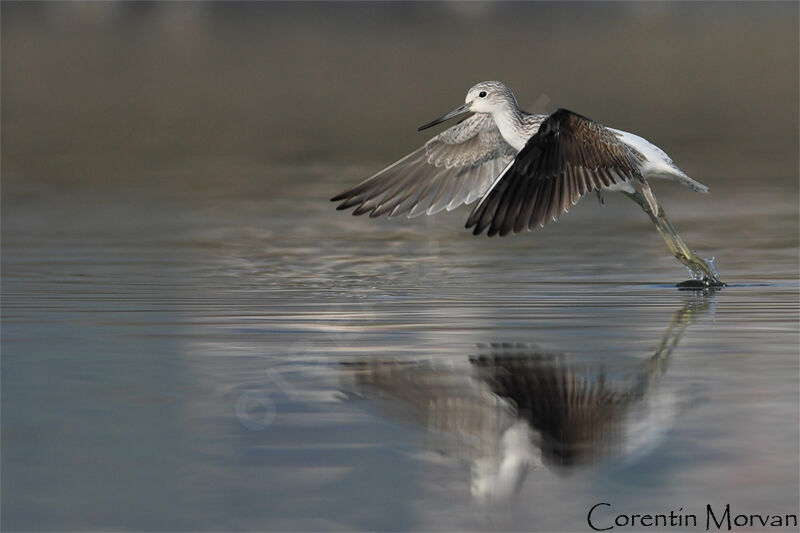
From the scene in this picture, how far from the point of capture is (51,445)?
6.87 meters

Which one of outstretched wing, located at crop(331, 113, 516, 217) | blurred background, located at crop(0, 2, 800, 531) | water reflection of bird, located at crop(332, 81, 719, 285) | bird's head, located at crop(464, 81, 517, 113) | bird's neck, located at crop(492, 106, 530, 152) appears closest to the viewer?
blurred background, located at crop(0, 2, 800, 531)

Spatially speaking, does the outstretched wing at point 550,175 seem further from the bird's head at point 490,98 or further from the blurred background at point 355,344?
the bird's head at point 490,98

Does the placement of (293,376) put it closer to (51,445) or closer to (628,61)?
(51,445)

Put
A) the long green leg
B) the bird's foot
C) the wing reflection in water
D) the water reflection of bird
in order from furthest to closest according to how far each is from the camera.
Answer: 1. the long green leg
2. the bird's foot
3. the water reflection of bird
4. the wing reflection in water

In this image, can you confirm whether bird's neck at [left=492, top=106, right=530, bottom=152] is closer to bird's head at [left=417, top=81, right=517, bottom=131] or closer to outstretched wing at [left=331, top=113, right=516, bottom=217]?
bird's head at [left=417, top=81, right=517, bottom=131]

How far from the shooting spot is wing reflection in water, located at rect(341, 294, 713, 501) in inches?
261

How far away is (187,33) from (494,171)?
40.1 metres

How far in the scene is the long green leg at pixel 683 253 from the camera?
12.5m

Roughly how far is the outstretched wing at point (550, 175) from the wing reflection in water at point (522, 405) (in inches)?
88.9

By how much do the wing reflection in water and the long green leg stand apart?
3.33m

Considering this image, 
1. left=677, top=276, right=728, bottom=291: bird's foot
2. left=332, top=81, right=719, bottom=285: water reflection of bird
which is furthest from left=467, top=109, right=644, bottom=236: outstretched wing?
left=677, top=276, right=728, bottom=291: bird's foot

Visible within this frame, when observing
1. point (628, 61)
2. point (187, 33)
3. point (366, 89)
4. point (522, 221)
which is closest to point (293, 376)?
point (522, 221)

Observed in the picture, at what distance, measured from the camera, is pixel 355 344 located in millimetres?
9273

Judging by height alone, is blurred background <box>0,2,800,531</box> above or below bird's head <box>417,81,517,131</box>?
below
